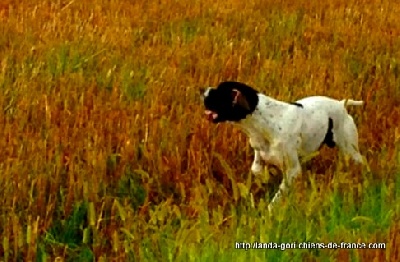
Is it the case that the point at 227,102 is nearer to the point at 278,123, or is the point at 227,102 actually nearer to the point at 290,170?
the point at 278,123

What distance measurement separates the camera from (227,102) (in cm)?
369

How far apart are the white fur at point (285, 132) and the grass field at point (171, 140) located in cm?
11

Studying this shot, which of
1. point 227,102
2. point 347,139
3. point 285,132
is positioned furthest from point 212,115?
point 347,139

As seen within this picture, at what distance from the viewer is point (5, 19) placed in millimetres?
7148

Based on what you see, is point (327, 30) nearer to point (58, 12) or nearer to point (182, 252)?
point (58, 12)

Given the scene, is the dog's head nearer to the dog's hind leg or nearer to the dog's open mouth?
the dog's open mouth

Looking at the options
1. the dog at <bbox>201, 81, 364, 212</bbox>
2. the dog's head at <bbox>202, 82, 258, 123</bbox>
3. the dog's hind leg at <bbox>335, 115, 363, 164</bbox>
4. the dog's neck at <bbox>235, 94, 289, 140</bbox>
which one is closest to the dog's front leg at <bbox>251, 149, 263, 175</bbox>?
the dog at <bbox>201, 81, 364, 212</bbox>

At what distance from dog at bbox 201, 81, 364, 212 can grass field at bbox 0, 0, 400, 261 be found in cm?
11

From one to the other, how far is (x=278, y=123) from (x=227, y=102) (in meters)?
0.27

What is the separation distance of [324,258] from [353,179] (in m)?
0.92

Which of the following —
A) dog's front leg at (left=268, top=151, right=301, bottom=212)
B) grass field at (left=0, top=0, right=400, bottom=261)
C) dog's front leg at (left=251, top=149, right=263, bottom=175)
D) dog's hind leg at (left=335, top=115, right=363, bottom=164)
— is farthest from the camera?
dog's hind leg at (left=335, top=115, right=363, bottom=164)

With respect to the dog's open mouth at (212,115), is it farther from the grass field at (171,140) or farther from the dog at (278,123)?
the grass field at (171,140)

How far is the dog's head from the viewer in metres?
3.69

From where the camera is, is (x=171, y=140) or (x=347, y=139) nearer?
(x=347, y=139)
